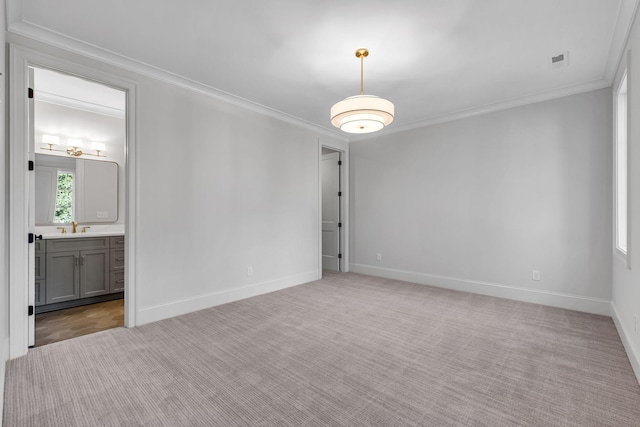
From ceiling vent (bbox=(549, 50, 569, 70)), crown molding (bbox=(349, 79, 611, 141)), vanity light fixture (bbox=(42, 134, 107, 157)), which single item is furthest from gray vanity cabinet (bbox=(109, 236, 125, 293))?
ceiling vent (bbox=(549, 50, 569, 70))

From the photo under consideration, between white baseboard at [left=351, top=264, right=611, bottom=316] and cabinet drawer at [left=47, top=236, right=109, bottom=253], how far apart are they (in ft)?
13.8

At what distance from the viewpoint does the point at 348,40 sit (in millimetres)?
2617

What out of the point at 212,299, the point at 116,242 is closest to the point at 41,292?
the point at 116,242

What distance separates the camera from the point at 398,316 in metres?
3.40

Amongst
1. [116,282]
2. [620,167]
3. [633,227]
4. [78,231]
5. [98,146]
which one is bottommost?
[116,282]

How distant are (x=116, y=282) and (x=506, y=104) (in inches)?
232

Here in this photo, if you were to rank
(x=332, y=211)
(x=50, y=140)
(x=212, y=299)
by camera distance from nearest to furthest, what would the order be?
(x=212, y=299) < (x=50, y=140) < (x=332, y=211)

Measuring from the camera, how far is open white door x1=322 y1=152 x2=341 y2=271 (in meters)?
5.99

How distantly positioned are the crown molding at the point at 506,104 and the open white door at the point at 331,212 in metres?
1.20

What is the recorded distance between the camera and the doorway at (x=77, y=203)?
360 centimetres

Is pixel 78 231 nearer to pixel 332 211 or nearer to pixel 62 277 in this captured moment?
pixel 62 277

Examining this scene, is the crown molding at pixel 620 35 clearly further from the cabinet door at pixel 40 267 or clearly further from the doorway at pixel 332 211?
the cabinet door at pixel 40 267

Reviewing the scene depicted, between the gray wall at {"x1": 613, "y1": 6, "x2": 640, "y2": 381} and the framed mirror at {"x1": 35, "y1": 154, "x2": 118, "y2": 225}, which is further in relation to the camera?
the framed mirror at {"x1": 35, "y1": 154, "x2": 118, "y2": 225}

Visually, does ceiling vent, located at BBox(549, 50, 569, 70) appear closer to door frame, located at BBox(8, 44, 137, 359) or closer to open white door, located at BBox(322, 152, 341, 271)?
open white door, located at BBox(322, 152, 341, 271)
